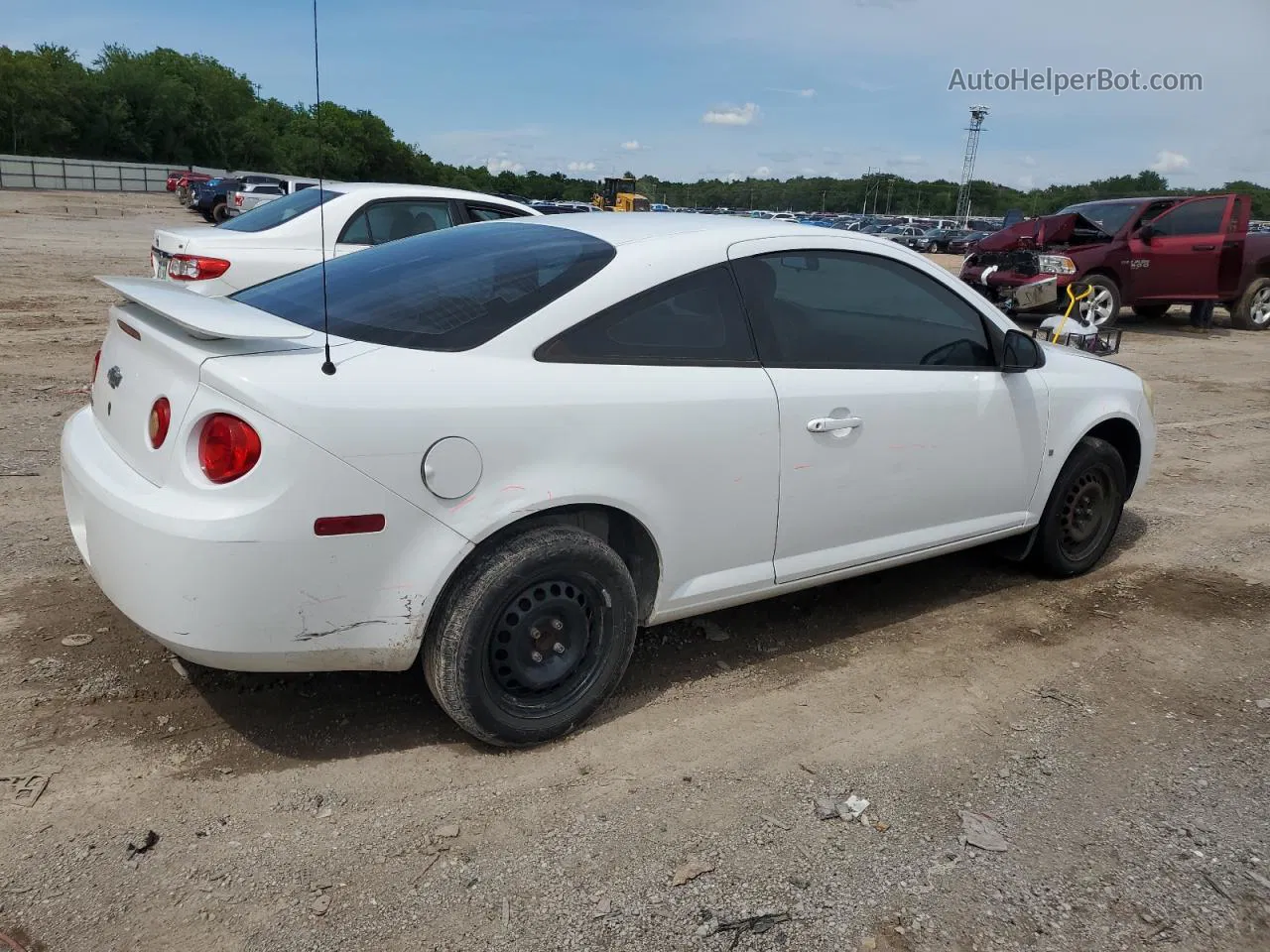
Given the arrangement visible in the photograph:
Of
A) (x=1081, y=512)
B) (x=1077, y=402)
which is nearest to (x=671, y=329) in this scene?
(x=1077, y=402)

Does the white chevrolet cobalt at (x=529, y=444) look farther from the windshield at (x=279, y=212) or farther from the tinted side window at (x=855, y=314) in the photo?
the windshield at (x=279, y=212)

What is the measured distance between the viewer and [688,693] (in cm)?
349

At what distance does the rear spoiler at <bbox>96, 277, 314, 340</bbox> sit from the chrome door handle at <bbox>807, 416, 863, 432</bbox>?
5.44 feet

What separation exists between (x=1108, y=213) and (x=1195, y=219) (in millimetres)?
1237

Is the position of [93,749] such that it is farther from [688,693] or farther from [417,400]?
[688,693]

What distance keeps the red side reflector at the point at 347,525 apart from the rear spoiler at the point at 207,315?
0.54 m

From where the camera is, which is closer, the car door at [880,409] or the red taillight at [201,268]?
the car door at [880,409]

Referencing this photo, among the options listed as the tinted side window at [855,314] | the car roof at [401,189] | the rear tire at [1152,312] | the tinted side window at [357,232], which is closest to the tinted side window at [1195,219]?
the rear tire at [1152,312]

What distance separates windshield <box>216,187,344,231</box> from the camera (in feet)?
26.7

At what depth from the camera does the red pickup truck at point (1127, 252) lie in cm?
1336

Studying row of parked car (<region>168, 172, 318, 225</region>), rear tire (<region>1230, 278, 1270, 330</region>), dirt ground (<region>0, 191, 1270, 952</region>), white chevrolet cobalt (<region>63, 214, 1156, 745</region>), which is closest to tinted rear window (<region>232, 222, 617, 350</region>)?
white chevrolet cobalt (<region>63, 214, 1156, 745</region>)

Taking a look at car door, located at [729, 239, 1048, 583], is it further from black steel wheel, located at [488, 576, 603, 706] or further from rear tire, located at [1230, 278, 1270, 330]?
rear tire, located at [1230, 278, 1270, 330]

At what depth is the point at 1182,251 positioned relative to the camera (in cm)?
1395

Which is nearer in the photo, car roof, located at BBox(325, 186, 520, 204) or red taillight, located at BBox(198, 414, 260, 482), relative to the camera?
red taillight, located at BBox(198, 414, 260, 482)
